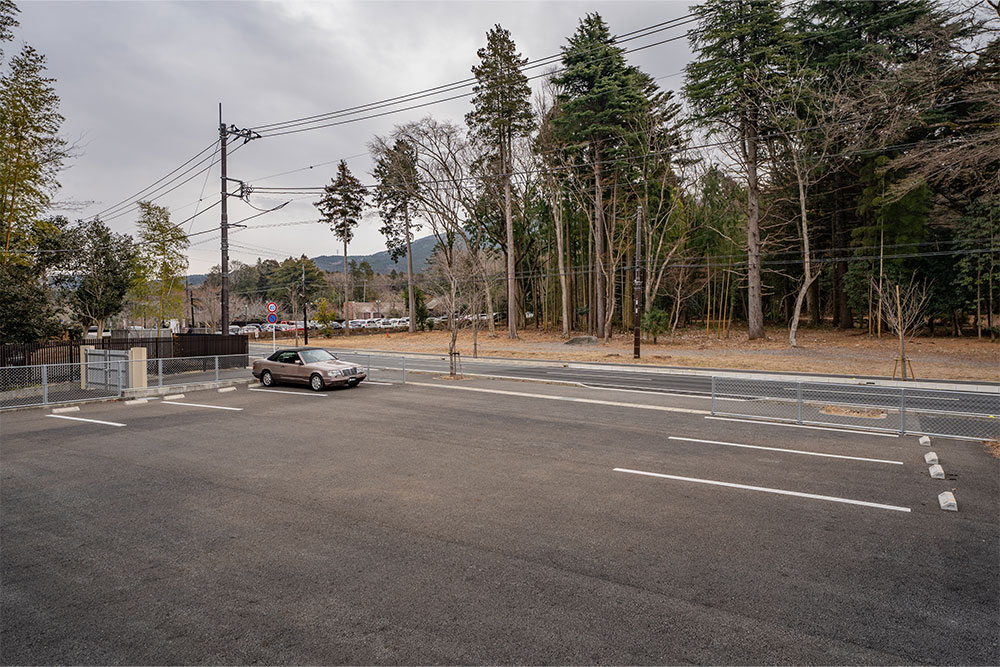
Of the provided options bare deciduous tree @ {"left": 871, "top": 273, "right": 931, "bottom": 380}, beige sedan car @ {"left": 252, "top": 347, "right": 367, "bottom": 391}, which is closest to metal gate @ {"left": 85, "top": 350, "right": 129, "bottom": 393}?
beige sedan car @ {"left": 252, "top": 347, "right": 367, "bottom": 391}

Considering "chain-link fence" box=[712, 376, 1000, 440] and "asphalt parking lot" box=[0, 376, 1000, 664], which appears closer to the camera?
"asphalt parking lot" box=[0, 376, 1000, 664]

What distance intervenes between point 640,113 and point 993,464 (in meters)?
35.7

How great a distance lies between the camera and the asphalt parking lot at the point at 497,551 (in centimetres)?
385

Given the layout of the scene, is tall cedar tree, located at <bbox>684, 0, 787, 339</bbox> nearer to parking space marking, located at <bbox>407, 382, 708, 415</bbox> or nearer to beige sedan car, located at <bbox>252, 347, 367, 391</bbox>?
parking space marking, located at <bbox>407, 382, 708, 415</bbox>

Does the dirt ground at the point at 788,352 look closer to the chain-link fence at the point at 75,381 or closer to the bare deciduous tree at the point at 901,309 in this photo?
the bare deciduous tree at the point at 901,309

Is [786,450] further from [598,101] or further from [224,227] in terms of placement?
[598,101]

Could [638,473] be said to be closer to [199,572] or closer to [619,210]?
[199,572]

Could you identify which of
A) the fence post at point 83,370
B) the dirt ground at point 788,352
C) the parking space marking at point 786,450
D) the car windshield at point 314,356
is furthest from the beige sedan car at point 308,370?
the dirt ground at point 788,352

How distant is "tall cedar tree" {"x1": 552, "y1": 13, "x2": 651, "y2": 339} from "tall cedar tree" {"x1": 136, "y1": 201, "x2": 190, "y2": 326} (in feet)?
98.3

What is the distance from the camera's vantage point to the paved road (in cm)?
1500

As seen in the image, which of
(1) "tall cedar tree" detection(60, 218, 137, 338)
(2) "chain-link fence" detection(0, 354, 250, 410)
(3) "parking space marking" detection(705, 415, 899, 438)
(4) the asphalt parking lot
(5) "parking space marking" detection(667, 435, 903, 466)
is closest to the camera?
(4) the asphalt parking lot

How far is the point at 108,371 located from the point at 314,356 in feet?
21.9

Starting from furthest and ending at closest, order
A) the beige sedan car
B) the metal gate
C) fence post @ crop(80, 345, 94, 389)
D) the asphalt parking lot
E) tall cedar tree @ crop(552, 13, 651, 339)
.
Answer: tall cedar tree @ crop(552, 13, 651, 339) → fence post @ crop(80, 345, 94, 389) → the beige sedan car → the metal gate → the asphalt parking lot

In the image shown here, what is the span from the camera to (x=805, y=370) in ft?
76.5
